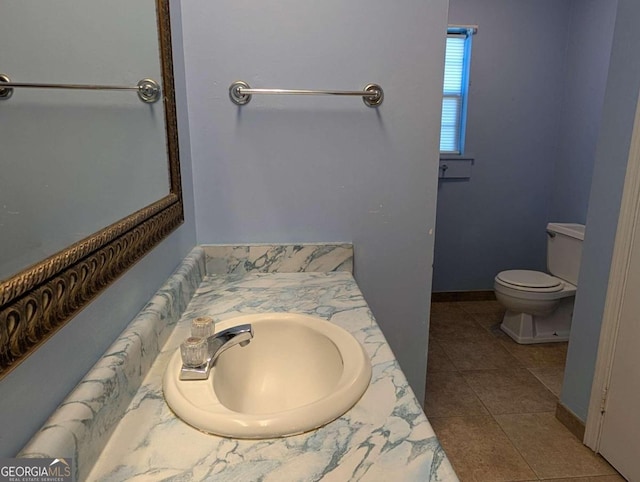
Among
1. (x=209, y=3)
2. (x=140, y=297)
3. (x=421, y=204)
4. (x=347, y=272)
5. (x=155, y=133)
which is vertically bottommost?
(x=347, y=272)

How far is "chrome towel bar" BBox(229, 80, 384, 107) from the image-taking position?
131 cm

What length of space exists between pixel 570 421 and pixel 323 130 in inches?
63.6

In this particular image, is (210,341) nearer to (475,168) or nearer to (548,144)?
(475,168)

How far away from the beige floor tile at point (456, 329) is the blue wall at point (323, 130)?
1371mm

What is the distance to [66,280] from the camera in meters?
0.61

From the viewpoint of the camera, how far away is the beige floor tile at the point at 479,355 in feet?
7.88

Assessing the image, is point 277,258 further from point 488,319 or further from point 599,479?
point 488,319

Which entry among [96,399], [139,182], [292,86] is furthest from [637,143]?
[96,399]

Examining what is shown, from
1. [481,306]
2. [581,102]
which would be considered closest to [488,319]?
[481,306]

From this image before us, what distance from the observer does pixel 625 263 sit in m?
1.53

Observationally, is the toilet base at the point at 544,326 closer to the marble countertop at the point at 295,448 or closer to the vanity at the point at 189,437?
the vanity at the point at 189,437

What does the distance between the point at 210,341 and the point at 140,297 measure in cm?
21

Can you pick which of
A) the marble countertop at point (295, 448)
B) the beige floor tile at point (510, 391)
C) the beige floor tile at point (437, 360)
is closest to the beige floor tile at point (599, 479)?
the beige floor tile at point (510, 391)

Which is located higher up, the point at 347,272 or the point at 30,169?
the point at 30,169
